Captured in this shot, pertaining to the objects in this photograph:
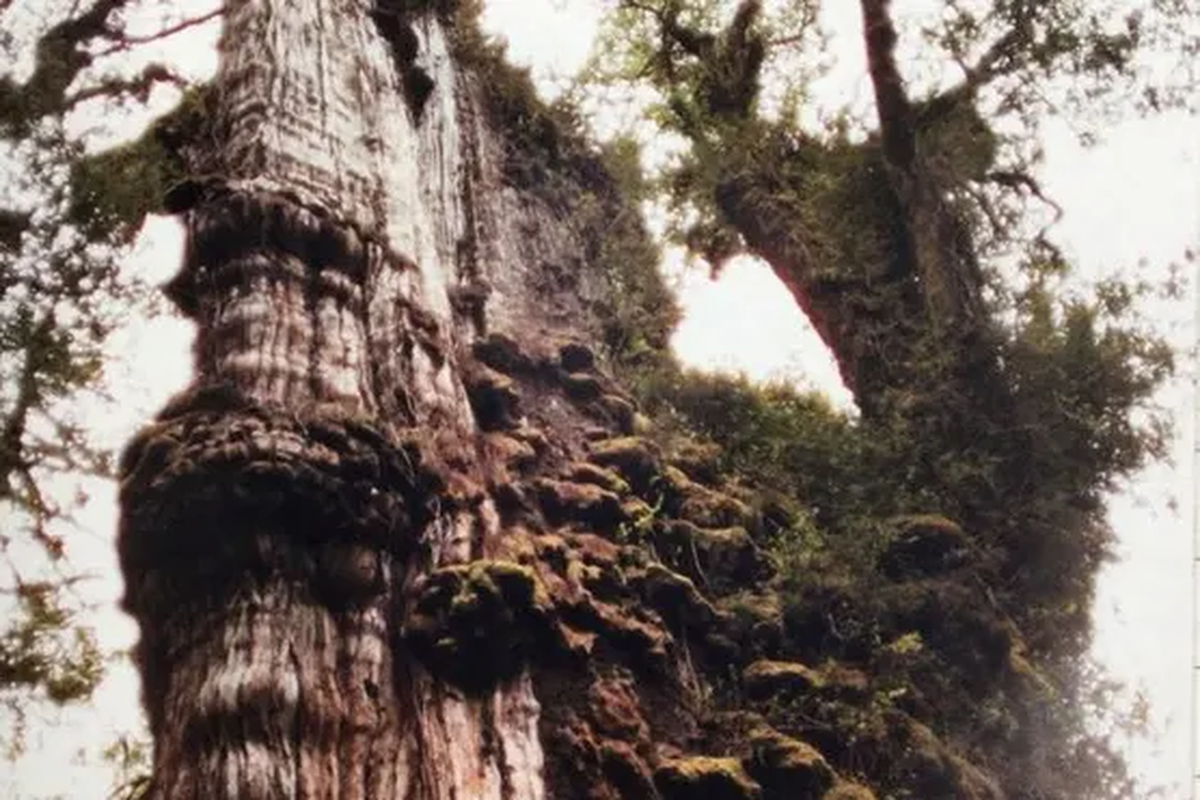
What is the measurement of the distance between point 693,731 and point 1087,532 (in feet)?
14.0

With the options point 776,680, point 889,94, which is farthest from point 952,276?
point 776,680

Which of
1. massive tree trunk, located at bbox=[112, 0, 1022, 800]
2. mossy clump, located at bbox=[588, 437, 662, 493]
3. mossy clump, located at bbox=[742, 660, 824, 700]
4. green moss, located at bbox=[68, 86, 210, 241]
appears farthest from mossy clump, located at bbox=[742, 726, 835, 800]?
green moss, located at bbox=[68, 86, 210, 241]

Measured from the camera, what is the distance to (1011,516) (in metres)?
8.82

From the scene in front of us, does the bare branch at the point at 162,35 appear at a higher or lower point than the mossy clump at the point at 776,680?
higher

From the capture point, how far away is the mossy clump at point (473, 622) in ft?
16.7

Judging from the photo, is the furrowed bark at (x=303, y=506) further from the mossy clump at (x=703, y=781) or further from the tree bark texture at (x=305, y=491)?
the mossy clump at (x=703, y=781)

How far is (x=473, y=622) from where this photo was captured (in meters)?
5.18

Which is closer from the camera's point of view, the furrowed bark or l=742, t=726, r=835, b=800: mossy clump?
the furrowed bark

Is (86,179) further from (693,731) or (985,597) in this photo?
(985,597)

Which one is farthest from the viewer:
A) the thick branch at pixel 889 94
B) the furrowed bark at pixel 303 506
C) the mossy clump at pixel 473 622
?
the thick branch at pixel 889 94

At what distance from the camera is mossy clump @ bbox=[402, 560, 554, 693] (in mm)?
5098

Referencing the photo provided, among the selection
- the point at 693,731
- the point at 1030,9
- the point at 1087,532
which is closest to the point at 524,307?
the point at 693,731

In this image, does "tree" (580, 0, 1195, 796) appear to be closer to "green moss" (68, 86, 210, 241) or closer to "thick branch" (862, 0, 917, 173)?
"thick branch" (862, 0, 917, 173)

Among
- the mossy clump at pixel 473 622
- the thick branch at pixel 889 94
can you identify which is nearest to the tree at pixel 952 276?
the thick branch at pixel 889 94
